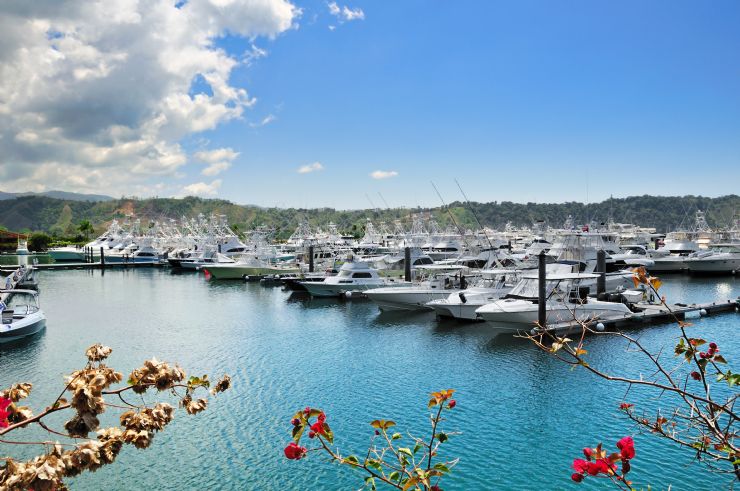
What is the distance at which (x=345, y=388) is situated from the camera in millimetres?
21031

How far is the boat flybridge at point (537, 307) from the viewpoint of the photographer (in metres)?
28.3

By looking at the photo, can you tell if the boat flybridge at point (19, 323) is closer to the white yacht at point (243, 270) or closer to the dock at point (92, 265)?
the white yacht at point (243, 270)

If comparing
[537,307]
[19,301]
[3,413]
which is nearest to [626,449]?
[3,413]

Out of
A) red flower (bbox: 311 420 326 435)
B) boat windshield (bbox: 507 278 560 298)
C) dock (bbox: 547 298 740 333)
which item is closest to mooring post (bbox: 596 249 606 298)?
dock (bbox: 547 298 740 333)

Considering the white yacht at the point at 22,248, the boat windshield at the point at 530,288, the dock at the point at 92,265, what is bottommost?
the dock at the point at 92,265

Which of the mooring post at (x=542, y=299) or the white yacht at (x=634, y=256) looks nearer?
the mooring post at (x=542, y=299)

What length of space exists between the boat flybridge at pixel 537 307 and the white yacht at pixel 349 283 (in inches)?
652

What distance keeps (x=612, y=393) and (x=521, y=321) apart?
900 centimetres

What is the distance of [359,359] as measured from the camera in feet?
84.2

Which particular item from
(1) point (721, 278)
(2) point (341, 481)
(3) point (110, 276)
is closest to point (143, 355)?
(2) point (341, 481)

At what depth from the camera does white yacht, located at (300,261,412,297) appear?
4562 centimetres

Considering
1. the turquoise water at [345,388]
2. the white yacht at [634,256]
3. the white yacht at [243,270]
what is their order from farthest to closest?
the white yacht at [243,270] → the white yacht at [634,256] → the turquoise water at [345,388]

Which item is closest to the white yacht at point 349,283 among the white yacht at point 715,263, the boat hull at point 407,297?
the boat hull at point 407,297

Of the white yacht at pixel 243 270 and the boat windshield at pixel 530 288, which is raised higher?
the boat windshield at pixel 530 288
